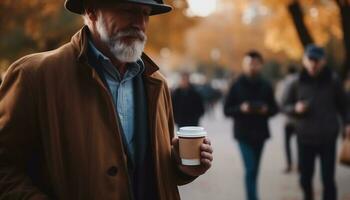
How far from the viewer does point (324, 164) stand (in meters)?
6.22

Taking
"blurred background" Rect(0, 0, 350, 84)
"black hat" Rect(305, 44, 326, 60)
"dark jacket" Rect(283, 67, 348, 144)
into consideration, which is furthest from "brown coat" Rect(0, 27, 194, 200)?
"blurred background" Rect(0, 0, 350, 84)

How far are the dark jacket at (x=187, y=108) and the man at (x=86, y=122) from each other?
6582 mm

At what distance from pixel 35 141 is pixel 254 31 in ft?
153

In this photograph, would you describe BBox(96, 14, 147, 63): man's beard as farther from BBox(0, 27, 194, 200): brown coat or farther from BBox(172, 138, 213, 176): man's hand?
BBox(172, 138, 213, 176): man's hand

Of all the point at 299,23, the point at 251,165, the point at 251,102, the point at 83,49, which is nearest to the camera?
the point at 83,49

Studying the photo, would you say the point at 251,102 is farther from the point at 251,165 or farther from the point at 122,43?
the point at 122,43

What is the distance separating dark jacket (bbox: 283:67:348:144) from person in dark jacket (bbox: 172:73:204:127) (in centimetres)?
300

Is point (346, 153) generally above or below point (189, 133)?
below

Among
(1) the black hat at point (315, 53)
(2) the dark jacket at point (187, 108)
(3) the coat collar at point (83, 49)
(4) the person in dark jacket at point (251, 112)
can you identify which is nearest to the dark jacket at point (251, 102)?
(4) the person in dark jacket at point (251, 112)

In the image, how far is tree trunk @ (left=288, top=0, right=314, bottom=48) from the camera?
12.3m

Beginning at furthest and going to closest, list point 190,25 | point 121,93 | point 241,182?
point 190,25 < point 241,182 < point 121,93

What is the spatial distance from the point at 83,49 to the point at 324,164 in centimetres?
444

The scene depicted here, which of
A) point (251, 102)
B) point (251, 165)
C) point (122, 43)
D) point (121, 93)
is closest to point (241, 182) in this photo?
point (251, 165)

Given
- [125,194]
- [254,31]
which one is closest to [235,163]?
[125,194]
